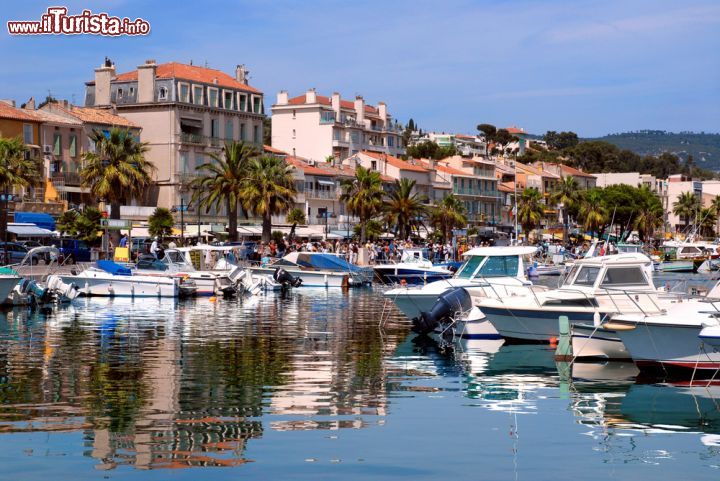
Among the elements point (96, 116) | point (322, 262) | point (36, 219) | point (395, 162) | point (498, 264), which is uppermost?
point (96, 116)

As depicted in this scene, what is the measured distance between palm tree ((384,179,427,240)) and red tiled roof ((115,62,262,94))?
17.7 m

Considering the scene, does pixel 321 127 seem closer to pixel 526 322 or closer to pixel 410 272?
pixel 410 272

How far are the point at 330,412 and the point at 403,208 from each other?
88.7 metres

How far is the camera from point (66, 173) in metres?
88.5

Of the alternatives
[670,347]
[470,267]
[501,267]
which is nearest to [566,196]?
[470,267]

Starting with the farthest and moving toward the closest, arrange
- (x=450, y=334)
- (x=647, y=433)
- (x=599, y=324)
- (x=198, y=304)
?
(x=198, y=304) → (x=450, y=334) → (x=599, y=324) → (x=647, y=433)

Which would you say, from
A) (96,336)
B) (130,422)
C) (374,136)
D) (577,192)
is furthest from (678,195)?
(130,422)

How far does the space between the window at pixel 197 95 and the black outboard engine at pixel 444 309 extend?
72.3 metres

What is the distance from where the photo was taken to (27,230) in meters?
75.0

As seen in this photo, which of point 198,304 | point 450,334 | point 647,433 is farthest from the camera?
point 198,304

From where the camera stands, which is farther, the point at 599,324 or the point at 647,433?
the point at 599,324

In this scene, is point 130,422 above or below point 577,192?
below

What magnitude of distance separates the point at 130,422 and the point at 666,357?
1190 cm

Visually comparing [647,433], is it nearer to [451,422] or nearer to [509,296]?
[451,422]
